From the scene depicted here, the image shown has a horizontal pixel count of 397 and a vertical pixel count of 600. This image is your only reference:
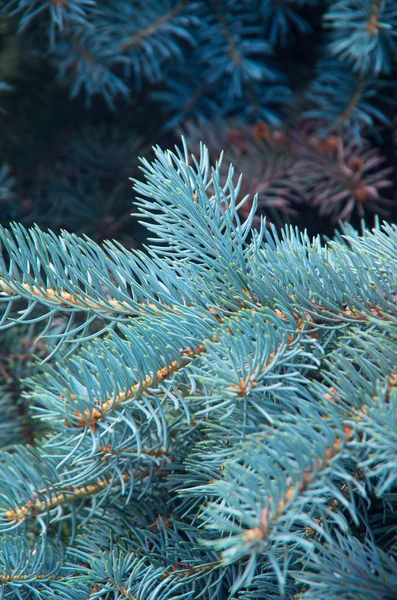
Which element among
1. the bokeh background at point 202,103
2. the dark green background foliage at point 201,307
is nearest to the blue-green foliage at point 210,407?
the dark green background foliage at point 201,307

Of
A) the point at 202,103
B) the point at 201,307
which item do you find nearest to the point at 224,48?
the point at 202,103

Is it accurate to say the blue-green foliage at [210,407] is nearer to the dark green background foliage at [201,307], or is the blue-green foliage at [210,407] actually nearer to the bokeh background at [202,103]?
the dark green background foliage at [201,307]

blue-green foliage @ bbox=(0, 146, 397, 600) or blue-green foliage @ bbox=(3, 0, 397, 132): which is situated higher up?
blue-green foliage @ bbox=(3, 0, 397, 132)

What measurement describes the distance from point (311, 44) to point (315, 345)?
480mm

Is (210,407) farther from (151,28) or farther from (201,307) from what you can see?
(151,28)

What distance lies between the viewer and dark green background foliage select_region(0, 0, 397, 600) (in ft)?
0.82

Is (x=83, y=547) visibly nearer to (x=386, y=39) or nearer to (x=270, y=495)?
(x=270, y=495)

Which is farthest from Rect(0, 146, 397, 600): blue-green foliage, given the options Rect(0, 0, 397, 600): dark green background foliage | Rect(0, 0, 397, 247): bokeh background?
Rect(0, 0, 397, 247): bokeh background

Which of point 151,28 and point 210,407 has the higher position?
point 151,28

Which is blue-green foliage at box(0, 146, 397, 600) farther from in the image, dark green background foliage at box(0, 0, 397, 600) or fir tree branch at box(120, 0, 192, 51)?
fir tree branch at box(120, 0, 192, 51)

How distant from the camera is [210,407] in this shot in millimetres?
263

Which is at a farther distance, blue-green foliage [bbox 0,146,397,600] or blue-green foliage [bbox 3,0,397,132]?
blue-green foliage [bbox 3,0,397,132]

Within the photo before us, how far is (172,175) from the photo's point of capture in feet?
1.07

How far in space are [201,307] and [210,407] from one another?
0.06 m
